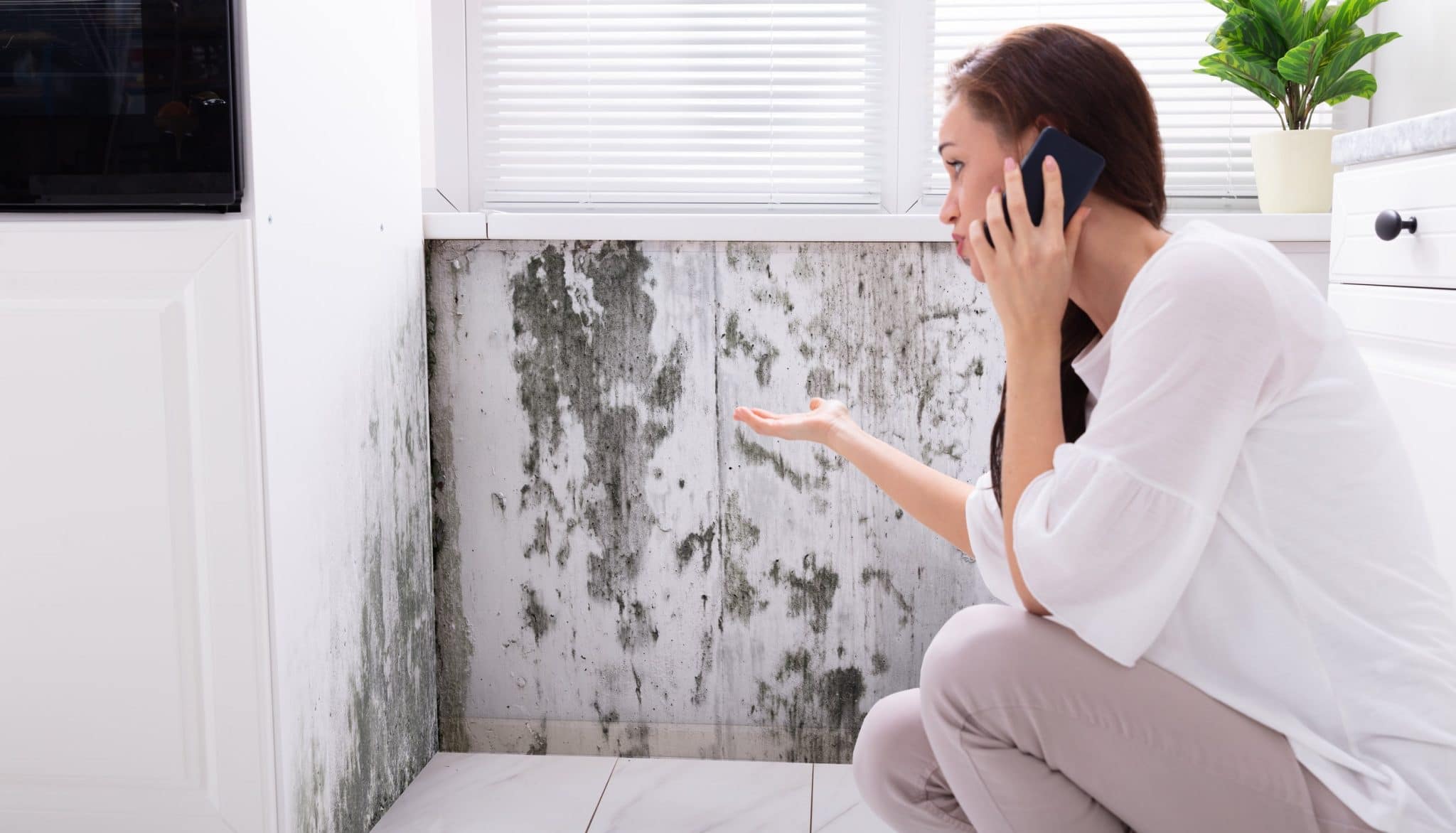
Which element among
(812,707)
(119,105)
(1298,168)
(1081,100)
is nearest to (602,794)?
(812,707)

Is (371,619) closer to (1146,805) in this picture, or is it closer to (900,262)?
(900,262)

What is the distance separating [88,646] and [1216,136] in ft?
6.41

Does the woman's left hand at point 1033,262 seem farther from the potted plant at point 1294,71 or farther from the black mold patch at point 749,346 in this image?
the potted plant at point 1294,71

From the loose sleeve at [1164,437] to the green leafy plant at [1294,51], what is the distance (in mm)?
1090

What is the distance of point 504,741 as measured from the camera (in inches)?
71.7

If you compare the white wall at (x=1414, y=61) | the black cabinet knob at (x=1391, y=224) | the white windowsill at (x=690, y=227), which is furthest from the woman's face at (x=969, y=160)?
the white wall at (x=1414, y=61)

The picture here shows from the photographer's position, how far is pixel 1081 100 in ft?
2.86

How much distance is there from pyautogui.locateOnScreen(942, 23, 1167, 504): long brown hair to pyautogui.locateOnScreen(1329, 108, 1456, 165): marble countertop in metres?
0.42

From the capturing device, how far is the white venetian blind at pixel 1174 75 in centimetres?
190

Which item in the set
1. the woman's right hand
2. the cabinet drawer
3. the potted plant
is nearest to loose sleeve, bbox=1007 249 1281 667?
the woman's right hand

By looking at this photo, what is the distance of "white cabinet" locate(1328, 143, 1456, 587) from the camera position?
1118 mm

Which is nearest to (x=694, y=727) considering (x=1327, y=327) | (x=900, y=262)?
(x=900, y=262)

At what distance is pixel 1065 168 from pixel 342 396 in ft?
Result: 3.22

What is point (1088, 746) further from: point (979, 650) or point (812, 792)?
point (812, 792)
